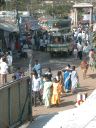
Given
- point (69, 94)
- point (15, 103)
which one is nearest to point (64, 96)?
point (69, 94)

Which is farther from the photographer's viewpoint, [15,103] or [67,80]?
[67,80]

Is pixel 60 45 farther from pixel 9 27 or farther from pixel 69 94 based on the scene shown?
pixel 69 94

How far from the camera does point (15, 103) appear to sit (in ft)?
46.5

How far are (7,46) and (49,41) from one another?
4.22 meters

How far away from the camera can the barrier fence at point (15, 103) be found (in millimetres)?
13352

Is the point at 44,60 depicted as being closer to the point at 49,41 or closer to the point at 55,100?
the point at 49,41

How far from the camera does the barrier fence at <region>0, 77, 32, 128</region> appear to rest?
13.4 metres

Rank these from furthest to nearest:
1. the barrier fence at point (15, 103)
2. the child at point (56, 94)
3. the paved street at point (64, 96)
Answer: the child at point (56, 94) < the paved street at point (64, 96) < the barrier fence at point (15, 103)

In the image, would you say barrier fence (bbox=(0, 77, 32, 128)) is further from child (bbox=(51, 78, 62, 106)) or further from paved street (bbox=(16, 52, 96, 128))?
child (bbox=(51, 78, 62, 106))

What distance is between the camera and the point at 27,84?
588 inches

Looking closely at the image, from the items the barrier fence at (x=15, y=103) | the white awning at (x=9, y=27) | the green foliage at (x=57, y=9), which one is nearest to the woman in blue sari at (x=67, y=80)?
the barrier fence at (x=15, y=103)

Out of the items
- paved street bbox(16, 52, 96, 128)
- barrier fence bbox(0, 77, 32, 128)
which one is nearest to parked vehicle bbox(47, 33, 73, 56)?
paved street bbox(16, 52, 96, 128)

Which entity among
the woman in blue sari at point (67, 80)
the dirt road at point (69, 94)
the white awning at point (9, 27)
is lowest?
the dirt road at point (69, 94)

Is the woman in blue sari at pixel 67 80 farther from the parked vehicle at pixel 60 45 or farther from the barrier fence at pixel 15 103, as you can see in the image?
the parked vehicle at pixel 60 45
